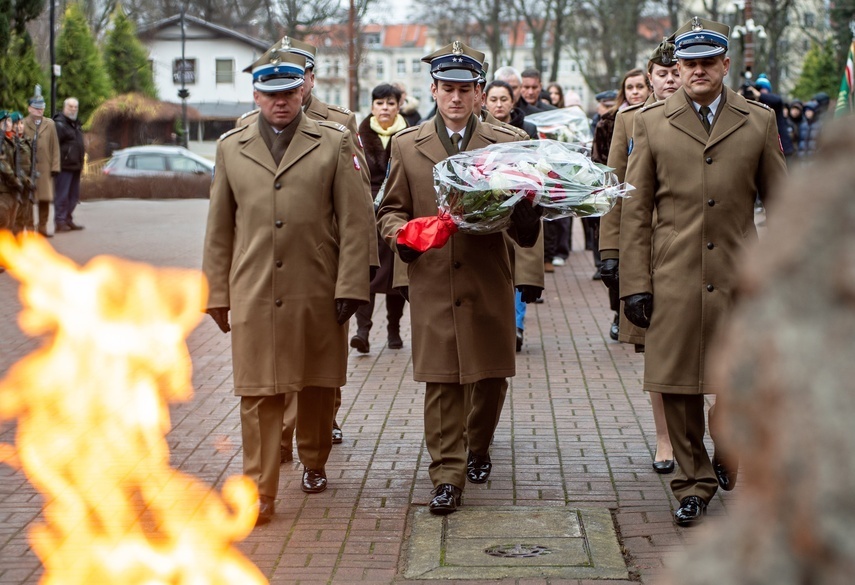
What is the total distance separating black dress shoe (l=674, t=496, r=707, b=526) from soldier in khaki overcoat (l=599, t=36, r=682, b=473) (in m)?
0.71

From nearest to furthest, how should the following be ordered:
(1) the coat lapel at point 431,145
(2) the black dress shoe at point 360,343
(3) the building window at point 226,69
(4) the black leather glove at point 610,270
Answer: (4) the black leather glove at point 610,270 < (1) the coat lapel at point 431,145 < (2) the black dress shoe at point 360,343 < (3) the building window at point 226,69

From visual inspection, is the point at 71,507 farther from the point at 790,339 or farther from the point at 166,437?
the point at 790,339

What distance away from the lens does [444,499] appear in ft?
18.7

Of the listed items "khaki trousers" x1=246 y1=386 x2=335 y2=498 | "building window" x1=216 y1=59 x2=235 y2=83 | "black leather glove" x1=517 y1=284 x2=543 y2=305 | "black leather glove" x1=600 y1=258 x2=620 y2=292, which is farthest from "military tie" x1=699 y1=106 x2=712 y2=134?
"building window" x1=216 y1=59 x2=235 y2=83

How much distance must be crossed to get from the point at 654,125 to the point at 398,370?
13.7 ft

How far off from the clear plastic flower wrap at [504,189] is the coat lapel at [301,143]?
59cm

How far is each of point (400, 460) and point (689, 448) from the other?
67.5 inches

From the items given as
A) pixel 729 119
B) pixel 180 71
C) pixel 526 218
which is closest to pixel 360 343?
pixel 526 218

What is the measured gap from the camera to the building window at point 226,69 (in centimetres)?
Result: 7450

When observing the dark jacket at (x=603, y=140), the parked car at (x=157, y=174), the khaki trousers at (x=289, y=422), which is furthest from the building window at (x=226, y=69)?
the khaki trousers at (x=289, y=422)

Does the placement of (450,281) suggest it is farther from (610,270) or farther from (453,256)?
(610,270)

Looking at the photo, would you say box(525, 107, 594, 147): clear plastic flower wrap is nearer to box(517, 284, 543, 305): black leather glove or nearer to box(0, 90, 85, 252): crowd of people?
box(517, 284, 543, 305): black leather glove

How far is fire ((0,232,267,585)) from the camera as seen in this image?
5.00 metres

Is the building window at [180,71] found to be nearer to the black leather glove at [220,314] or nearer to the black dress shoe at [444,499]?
the black leather glove at [220,314]
